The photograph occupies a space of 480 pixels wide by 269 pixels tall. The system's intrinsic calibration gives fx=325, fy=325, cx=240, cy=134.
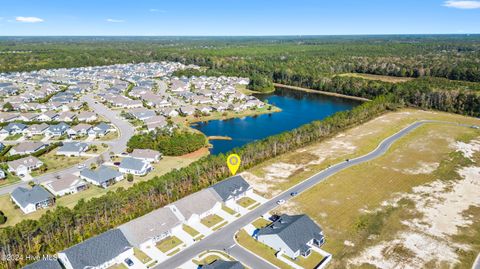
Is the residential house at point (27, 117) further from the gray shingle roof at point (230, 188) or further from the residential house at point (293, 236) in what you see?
the residential house at point (293, 236)

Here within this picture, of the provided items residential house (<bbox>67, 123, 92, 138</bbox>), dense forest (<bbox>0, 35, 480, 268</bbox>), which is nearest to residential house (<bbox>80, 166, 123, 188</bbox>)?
dense forest (<bbox>0, 35, 480, 268</bbox>)

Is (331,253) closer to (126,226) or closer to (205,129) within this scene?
(126,226)

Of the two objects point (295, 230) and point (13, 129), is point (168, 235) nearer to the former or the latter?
point (295, 230)

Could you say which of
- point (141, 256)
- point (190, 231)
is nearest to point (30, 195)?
point (141, 256)

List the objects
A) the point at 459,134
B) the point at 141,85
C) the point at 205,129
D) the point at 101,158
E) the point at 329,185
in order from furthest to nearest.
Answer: the point at 141,85, the point at 205,129, the point at 459,134, the point at 101,158, the point at 329,185

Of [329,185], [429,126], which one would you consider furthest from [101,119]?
[429,126]

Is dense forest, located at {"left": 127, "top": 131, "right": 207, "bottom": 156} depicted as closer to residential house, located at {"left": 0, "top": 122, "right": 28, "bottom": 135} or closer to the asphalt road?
the asphalt road
